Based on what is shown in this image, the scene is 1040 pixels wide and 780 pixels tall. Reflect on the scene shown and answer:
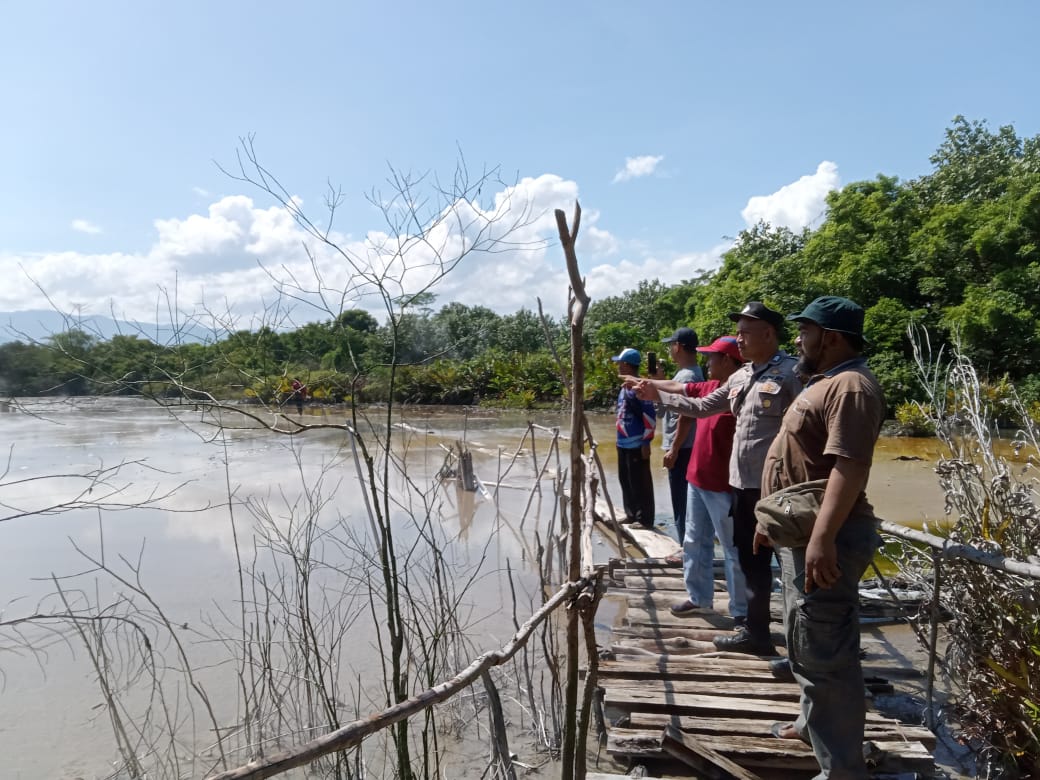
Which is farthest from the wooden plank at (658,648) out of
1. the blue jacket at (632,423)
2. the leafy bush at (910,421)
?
the leafy bush at (910,421)

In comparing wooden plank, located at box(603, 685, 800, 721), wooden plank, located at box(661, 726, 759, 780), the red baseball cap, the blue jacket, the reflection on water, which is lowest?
the reflection on water

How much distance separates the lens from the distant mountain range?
9.04ft

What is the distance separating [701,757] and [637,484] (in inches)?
143

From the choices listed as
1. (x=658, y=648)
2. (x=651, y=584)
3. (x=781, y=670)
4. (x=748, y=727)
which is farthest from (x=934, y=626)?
(x=651, y=584)

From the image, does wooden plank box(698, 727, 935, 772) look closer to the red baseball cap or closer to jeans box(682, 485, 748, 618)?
jeans box(682, 485, 748, 618)

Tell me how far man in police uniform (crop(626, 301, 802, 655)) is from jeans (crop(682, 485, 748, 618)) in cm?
17

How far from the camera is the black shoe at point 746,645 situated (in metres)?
3.28

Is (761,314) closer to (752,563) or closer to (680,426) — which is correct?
(752,563)

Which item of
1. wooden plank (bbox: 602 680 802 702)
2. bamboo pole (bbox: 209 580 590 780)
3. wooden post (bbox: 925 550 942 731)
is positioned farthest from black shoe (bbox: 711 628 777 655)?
bamboo pole (bbox: 209 580 590 780)

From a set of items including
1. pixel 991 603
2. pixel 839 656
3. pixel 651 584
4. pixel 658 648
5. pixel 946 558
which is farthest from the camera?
pixel 651 584

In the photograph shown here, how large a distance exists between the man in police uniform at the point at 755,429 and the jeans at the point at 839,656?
702 millimetres

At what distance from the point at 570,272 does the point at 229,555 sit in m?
6.30

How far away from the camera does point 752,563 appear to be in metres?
3.16

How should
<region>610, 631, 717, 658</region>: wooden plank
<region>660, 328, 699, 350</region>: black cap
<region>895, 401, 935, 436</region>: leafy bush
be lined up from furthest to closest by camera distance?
<region>895, 401, 935, 436</region>: leafy bush, <region>660, 328, 699, 350</region>: black cap, <region>610, 631, 717, 658</region>: wooden plank
